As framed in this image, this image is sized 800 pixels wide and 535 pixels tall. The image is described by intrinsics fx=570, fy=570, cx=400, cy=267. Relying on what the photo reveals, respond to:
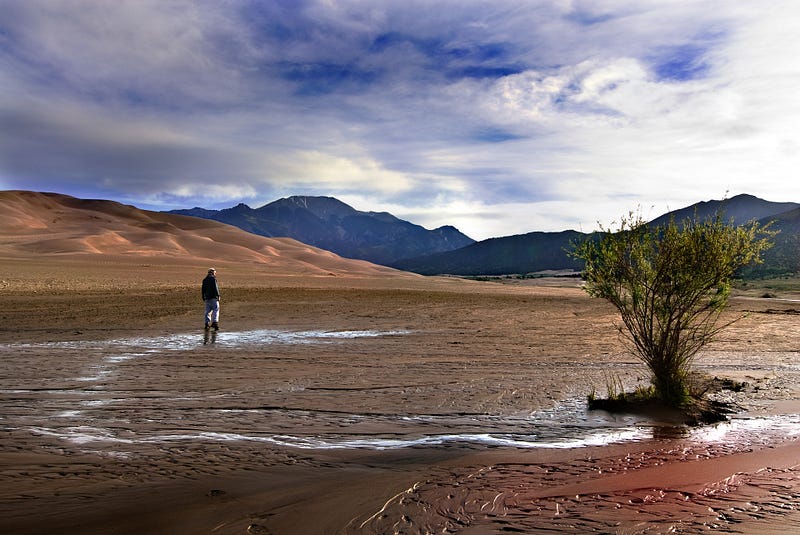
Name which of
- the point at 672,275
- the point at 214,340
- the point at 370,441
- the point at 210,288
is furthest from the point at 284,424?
the point at 210,288

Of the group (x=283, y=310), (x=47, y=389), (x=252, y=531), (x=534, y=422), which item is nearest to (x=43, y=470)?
(x=252, y=531)

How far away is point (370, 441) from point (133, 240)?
113 metres

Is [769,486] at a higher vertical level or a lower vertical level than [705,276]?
lower

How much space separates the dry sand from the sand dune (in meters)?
63.6

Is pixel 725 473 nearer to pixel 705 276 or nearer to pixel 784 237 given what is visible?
pixel 705 276

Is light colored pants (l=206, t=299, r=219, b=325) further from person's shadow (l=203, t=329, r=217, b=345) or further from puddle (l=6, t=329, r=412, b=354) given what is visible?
puddle (l=6, t=329, r=412, b=354)

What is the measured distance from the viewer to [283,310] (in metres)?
25.5

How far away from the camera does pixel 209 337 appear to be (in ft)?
55.7

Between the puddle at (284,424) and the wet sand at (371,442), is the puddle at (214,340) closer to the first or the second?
the wet sand at (371,442)

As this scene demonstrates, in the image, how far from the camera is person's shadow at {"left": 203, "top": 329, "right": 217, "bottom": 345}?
52.8 feet

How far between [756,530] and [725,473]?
1.58m

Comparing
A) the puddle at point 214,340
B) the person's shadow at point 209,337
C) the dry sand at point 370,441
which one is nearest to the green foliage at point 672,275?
the dry sand at point 370,441

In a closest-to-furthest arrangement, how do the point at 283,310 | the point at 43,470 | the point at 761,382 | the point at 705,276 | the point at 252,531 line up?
the point at 252,531, the point at 43,470, the point at 705,276, the point at 761,382, the point at 283,310

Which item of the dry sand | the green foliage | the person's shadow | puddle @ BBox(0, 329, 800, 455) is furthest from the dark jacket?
the green foliage
